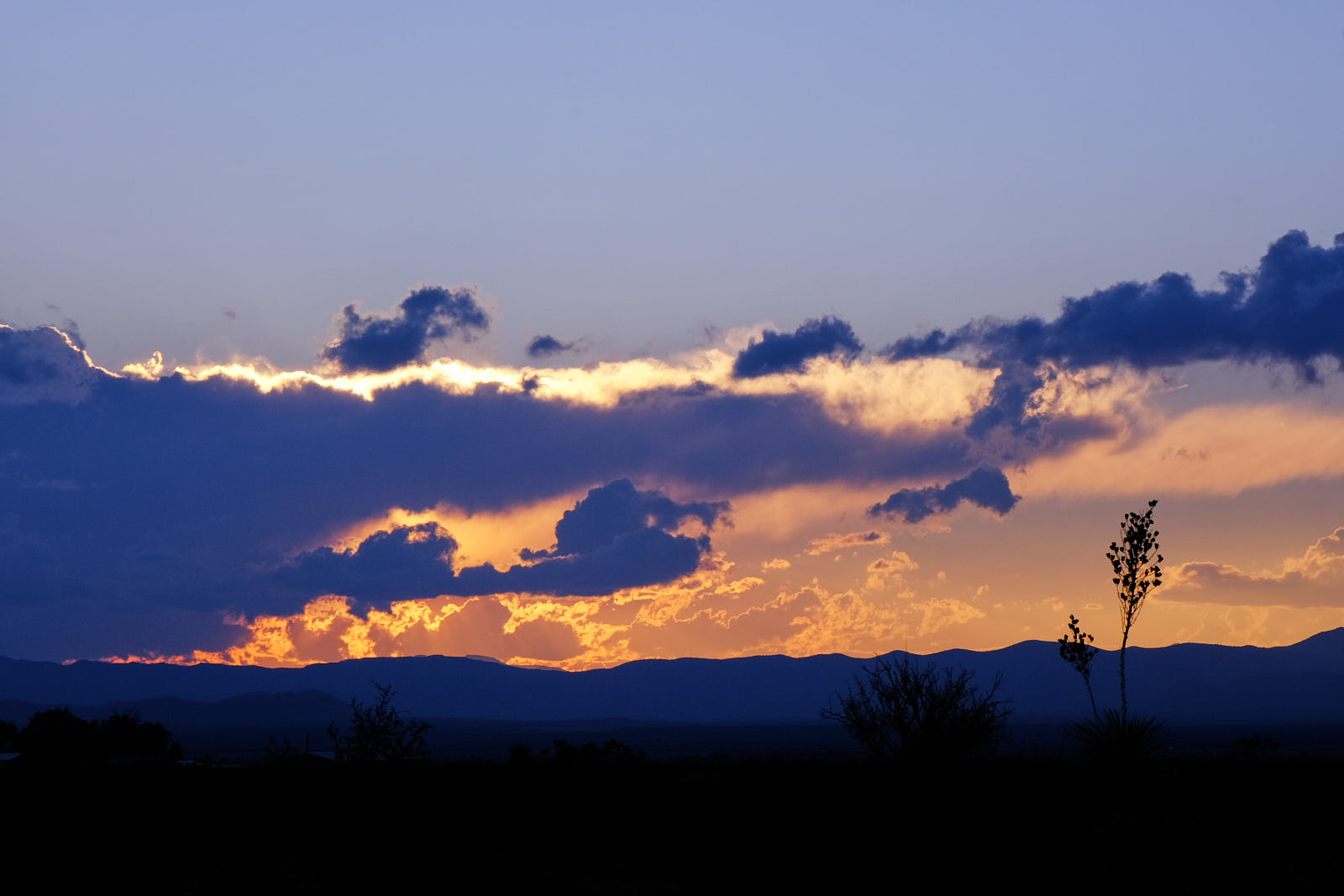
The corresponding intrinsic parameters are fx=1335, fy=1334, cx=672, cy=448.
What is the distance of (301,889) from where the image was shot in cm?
2314

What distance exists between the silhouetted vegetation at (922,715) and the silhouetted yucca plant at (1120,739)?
221 cm

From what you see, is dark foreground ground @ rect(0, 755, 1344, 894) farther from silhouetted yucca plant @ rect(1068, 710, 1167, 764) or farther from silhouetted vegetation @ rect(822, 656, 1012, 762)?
silhouetted vegetation @ rect(822, 656, 1012, 762)

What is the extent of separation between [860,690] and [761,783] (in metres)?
4.65

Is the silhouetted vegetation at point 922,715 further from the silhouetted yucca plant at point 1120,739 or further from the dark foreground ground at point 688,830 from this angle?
the silhouetted yucca plant at point 1120,739

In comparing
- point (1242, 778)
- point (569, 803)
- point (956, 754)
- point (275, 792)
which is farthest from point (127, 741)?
point (1242, 778)

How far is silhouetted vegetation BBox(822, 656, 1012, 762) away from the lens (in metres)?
35.4

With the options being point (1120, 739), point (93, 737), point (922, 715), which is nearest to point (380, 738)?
point (922, 715)

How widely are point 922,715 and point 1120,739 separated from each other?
5.10 metres

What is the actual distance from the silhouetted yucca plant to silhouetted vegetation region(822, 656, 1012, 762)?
7.24ft

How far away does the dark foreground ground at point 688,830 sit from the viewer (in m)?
24.1

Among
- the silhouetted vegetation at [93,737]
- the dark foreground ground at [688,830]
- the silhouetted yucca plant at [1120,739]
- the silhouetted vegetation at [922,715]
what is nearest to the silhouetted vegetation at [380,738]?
the dark foreground ground at [688,830]

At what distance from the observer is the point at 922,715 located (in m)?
36.2

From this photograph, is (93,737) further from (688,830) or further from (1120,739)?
(1120,739)

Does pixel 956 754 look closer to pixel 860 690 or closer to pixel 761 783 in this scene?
pixel 860 690
